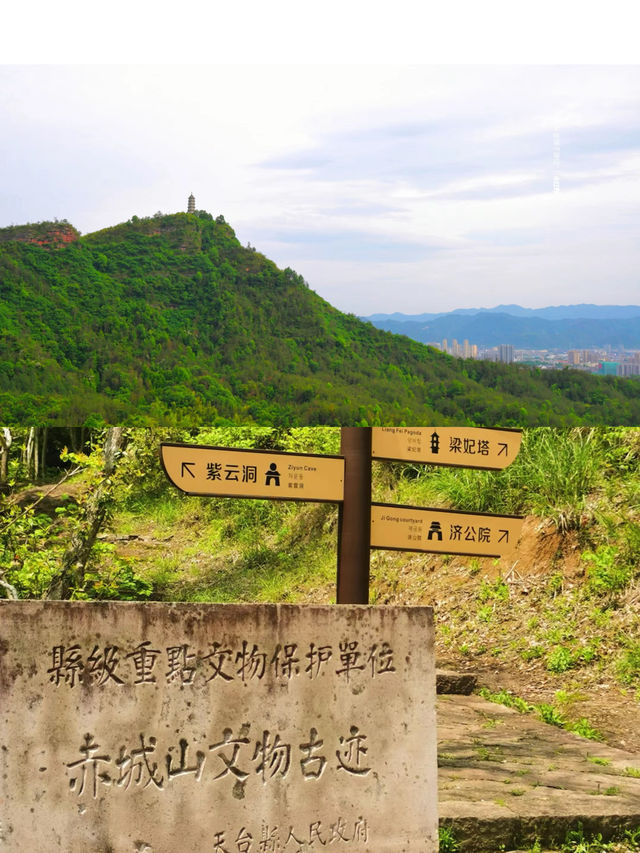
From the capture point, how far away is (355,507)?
429 centimetres

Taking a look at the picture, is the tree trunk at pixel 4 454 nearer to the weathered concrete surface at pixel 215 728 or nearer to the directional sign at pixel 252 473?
the directional sign at pixel 252 473

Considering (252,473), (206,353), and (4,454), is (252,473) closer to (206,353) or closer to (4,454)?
(206,353)

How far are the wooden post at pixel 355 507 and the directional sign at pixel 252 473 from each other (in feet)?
0.24

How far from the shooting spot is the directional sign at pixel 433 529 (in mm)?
4336

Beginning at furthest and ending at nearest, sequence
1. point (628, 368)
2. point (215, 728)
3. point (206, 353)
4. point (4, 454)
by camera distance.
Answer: point (4, 454) → point (206, 353) → point (628, 368) → point (215, 728)

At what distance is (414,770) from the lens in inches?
122

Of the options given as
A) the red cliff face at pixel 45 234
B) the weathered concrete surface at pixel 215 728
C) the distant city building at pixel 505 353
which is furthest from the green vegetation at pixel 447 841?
the red cliff face at pixel 45 234

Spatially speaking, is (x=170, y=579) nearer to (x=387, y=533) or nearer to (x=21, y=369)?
(x=21, y=369)

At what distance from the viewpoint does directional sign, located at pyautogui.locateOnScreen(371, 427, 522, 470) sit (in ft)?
14.3

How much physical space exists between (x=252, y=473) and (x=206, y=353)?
176 centimetres

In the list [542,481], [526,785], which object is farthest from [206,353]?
[542,481]

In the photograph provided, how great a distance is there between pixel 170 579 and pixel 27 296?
3606mm

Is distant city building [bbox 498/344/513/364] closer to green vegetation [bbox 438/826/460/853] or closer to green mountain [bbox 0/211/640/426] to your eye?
green mountain [bbox 0/211/640/426]

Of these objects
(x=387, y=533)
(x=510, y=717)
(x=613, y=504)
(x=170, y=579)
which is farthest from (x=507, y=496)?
(x=387, y=533)
